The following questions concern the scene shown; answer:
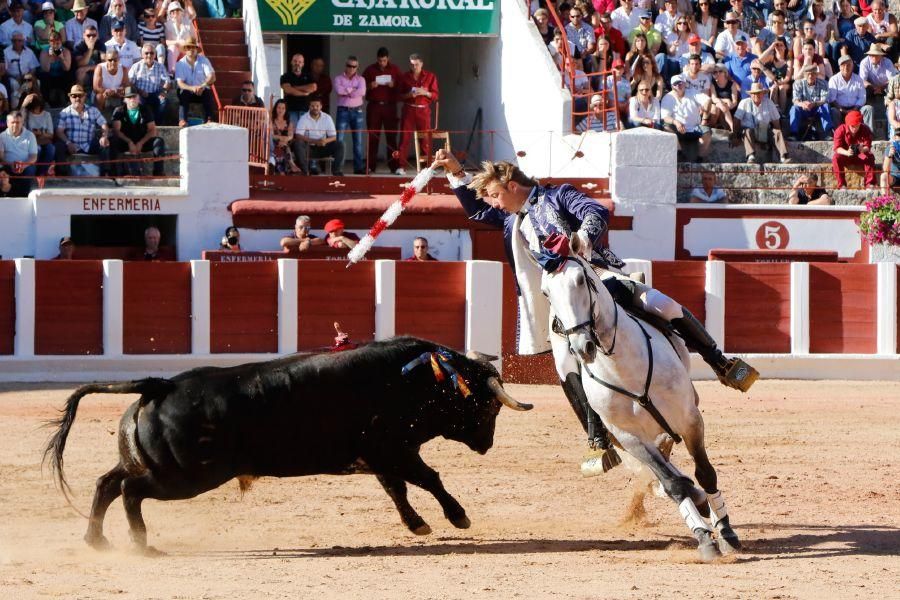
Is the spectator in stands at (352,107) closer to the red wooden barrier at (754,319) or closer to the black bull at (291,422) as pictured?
the red wooden barrier at (754,319)

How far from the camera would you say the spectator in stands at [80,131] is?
53.8ft

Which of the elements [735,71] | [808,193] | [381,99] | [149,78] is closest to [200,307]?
[149,78]

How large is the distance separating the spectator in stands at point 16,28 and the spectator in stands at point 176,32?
61.8 inches

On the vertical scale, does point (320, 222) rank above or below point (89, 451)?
above

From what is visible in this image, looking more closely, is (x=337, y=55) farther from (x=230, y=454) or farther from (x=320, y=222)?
(x=230, y=454)

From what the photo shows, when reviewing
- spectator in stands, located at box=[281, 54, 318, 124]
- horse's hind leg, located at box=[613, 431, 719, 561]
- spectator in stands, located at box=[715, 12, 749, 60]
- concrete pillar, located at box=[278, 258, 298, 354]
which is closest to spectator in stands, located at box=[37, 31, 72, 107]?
→ spectator in stands, located at box=[281, 54, 318, 124]

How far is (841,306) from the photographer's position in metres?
15.6

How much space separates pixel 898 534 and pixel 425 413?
2530 mm

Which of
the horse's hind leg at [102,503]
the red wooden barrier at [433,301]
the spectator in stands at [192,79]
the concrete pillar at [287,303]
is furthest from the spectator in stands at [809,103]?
the horse's hind leg at [102,503]

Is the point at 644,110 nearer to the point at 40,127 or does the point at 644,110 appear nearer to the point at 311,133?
the point at 311,133

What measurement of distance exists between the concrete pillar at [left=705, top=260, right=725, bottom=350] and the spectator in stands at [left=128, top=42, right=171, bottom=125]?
6492 millimetres

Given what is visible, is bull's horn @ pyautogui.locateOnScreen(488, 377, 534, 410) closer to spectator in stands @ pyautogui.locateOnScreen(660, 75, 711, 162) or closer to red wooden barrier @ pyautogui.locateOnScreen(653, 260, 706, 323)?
red wooden barrier @ pyautogui.locateOnScreen(653, 260, 706, 323)

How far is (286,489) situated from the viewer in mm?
9266

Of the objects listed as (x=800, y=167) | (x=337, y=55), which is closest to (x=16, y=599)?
(x=800, y=167)
